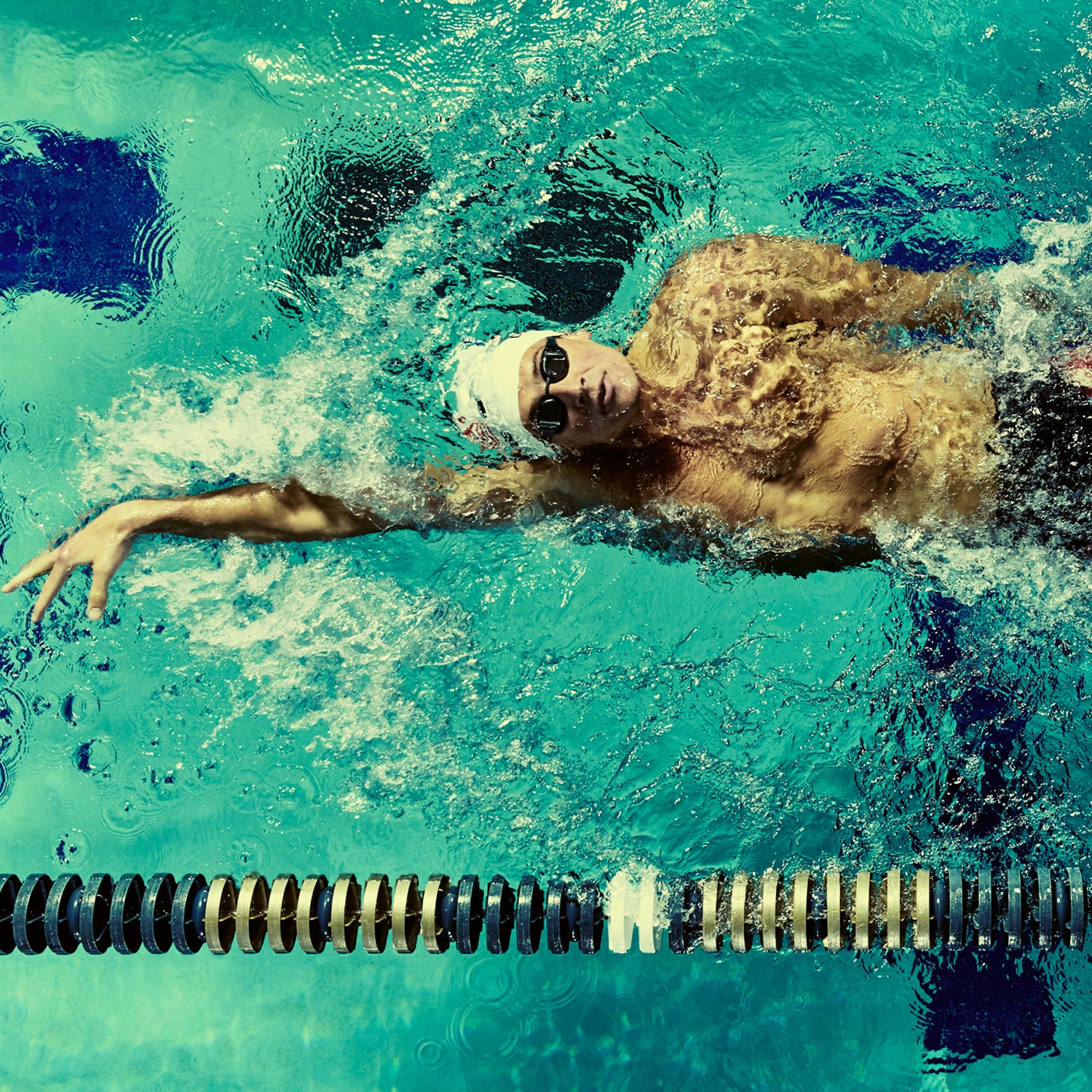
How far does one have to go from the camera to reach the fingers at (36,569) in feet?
6.96

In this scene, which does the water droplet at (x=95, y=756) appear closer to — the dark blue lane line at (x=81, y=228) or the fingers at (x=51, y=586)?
the fingers at (x=51, y=586)

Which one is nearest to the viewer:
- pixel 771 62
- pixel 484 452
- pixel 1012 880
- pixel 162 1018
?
pixel 1012 880

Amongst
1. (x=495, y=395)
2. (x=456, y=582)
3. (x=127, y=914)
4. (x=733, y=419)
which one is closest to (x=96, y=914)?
(x=127, y=914)

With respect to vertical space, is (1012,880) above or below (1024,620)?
below

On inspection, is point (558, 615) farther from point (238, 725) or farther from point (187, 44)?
point (187, 44)

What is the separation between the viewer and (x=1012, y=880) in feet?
6.86

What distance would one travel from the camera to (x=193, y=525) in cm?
222

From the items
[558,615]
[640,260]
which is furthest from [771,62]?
[558,615]

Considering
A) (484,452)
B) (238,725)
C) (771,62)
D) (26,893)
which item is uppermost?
(771,62)

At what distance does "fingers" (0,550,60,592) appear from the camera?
2121 mm

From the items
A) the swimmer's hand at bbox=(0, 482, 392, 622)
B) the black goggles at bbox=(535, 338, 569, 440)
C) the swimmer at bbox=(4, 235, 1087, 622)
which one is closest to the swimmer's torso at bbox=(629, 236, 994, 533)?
the swimmer at bbox=(4, 235, 1087, 622)

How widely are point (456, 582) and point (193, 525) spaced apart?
3.18ft

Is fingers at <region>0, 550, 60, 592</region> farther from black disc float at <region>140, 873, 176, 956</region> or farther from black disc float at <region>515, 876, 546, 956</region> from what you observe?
black disc float at <region>515, 876, 546, 956</region>

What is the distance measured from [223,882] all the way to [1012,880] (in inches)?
73.2
